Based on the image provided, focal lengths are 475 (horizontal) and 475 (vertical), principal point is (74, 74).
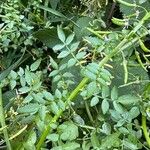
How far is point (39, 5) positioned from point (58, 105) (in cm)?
45

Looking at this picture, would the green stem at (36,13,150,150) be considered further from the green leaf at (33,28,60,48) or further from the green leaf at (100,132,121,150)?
the green leaf at (33,28,60,48)

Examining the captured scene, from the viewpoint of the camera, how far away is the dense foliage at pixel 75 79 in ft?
3.08

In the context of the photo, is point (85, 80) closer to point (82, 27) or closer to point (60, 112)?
point (60, 112)

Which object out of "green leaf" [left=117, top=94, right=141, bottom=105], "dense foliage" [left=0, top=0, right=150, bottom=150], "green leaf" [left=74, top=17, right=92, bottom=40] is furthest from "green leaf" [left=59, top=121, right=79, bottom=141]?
"green leaf" [left=74, top=17, right=92, bottom=40]

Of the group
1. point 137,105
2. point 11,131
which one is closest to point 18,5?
point 11,131

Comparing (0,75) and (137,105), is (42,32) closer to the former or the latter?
(0,75)

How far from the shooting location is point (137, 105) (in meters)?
0.99

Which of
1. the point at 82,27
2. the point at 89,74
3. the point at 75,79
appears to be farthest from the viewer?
the point at 82,27

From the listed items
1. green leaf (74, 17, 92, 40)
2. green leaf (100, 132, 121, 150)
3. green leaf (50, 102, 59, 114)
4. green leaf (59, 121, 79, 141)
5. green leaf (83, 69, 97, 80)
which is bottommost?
green leaf (100, 132, 121, 150)

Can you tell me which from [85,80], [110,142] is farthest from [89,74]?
[110,142]

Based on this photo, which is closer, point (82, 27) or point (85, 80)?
point (85, 80)

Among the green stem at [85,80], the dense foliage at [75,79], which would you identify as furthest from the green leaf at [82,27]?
the green stem at [85,80]

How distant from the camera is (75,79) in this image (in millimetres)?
1156

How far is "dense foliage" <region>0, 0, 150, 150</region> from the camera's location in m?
0.94
